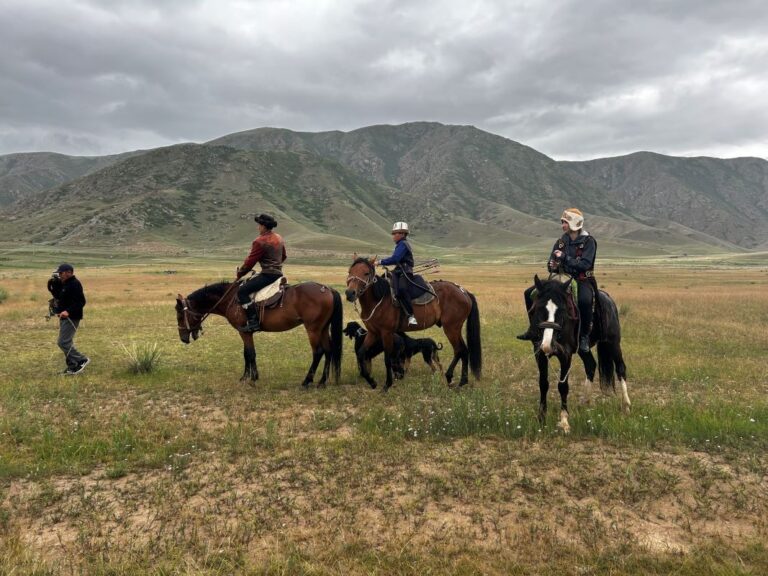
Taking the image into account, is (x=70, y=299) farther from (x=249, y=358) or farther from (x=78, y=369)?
(x=249, y=358)

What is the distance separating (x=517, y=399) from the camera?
9062 mm

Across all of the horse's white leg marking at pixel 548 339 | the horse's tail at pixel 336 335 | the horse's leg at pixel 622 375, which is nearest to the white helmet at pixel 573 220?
the horse's white leg marking at pixel 548 339

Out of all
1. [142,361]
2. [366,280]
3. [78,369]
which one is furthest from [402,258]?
[78,369]

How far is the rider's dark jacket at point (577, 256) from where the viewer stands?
302 inches

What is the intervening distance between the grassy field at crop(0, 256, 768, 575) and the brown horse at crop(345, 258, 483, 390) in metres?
0.65

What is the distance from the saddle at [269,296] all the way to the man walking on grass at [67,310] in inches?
179

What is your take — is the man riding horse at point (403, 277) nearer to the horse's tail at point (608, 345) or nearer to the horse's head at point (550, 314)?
the horse's head at point (550, 314)

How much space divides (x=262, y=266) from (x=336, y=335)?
7.79 feet

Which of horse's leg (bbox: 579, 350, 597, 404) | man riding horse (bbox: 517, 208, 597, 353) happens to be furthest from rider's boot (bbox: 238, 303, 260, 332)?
horse's leg (bbox: 579, 350, 597, 404)

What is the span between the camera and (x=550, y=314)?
22.8ft

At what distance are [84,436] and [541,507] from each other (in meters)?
6.68

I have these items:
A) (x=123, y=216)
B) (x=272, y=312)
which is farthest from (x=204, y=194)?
(x=272, y=312)

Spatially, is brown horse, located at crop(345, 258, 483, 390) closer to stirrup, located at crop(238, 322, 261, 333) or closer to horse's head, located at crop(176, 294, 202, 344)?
stirrup, located at crop(238, 322, 261, 333)

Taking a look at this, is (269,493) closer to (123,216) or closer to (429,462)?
(429,462)
